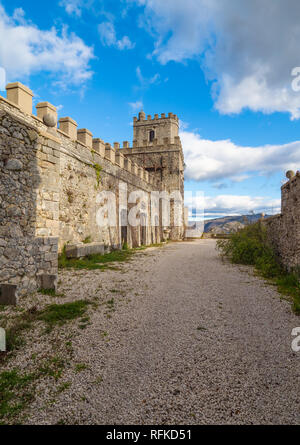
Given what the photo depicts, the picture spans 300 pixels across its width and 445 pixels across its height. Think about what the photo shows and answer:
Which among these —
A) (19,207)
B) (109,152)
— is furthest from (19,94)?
(109,152)

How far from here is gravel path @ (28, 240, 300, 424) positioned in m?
1.91

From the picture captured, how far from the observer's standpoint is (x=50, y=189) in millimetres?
5152

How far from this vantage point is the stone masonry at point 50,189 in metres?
4.28

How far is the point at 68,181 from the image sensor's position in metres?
8.70

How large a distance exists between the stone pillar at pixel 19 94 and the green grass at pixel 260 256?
25.9 ft

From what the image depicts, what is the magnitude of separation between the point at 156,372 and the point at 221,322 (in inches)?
62.8

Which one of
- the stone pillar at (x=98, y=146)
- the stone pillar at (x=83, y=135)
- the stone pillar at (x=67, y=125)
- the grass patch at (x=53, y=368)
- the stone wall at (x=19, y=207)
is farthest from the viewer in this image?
the stone pillar at (x=98, y=146)

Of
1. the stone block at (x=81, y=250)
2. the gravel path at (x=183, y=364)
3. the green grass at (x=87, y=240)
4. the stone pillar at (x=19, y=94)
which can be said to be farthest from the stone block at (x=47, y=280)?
the green grass at (x=87, y=240)

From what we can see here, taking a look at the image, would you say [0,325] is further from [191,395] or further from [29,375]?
[191,395]

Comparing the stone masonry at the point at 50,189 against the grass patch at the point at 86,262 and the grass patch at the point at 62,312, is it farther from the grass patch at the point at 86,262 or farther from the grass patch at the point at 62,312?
the grass patch at the point at 62,312

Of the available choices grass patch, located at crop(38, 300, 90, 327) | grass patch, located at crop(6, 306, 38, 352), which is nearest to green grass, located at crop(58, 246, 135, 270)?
grass patch, located at crop(38, 300, 90, 327)
